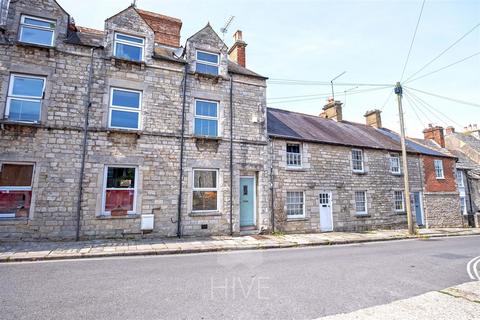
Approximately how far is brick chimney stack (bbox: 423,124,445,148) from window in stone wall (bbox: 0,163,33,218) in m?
31.8

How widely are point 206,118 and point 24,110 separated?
7085mm

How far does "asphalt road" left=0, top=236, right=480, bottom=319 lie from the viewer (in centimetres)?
386

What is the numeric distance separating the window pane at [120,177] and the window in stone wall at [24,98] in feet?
10.8

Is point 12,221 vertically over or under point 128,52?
under

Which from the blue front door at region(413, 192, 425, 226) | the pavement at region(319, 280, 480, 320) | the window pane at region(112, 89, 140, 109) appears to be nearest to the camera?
the pavement at region(319, 280, 480, 320)

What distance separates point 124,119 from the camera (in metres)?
10.4

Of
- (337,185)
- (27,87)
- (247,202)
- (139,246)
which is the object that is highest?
(27,87)

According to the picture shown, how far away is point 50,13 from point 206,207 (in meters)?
10.4

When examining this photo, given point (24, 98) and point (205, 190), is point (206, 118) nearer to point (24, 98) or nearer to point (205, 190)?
point (205, 190)

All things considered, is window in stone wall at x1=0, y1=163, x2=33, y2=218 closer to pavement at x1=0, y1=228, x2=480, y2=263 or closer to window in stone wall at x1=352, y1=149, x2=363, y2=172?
pavement at x1=0, y1=228, x2=480, y2=263

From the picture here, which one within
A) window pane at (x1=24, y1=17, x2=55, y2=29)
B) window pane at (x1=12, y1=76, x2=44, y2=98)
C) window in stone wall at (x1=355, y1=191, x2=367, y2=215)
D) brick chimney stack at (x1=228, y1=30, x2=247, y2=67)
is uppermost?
brick chimney stack at (x1=228, y1=30, x2=247, y2=67)

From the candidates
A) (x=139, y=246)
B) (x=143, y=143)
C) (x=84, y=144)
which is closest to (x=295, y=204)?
(x=139, y=246)

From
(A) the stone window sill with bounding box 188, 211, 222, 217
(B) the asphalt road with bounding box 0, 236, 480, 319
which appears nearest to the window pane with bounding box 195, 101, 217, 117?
(A) the stone window sill with bounding box 188, 211, 222, 217

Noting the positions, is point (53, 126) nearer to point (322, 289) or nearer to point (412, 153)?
point (322, 289)
